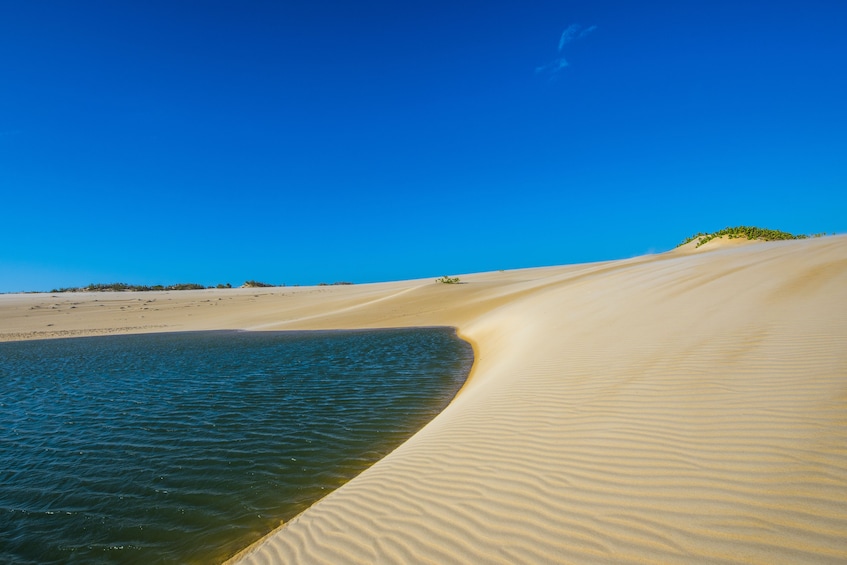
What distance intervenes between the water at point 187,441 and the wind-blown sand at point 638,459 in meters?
1.01

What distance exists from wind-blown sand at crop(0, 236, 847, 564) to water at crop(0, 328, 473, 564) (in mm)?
1010

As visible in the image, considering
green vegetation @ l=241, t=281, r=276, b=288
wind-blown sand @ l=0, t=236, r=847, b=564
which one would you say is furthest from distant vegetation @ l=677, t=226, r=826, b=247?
green vegetation @ l=241, t=281, r=276, b=288

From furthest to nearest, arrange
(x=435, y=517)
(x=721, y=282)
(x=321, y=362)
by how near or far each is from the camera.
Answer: (x=321, y=362), (x=721, y=282), (x=435, y=517)

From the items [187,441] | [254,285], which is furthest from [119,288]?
[187,441]

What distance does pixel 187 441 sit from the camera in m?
6.32

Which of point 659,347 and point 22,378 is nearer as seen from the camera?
point 659,347

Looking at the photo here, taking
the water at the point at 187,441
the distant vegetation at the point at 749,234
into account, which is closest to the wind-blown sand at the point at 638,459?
the water at the point at 187,441

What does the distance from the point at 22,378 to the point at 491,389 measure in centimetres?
1284

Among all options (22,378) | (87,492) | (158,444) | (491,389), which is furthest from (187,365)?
(491,389)

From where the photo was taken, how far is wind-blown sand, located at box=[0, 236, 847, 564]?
2.48m

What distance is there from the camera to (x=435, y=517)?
313cm

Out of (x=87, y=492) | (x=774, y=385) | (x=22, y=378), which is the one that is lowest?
(x=87, y=492)

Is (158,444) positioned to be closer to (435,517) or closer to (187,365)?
(435,517)

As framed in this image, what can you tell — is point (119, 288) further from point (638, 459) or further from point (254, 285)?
point (638, 459)
